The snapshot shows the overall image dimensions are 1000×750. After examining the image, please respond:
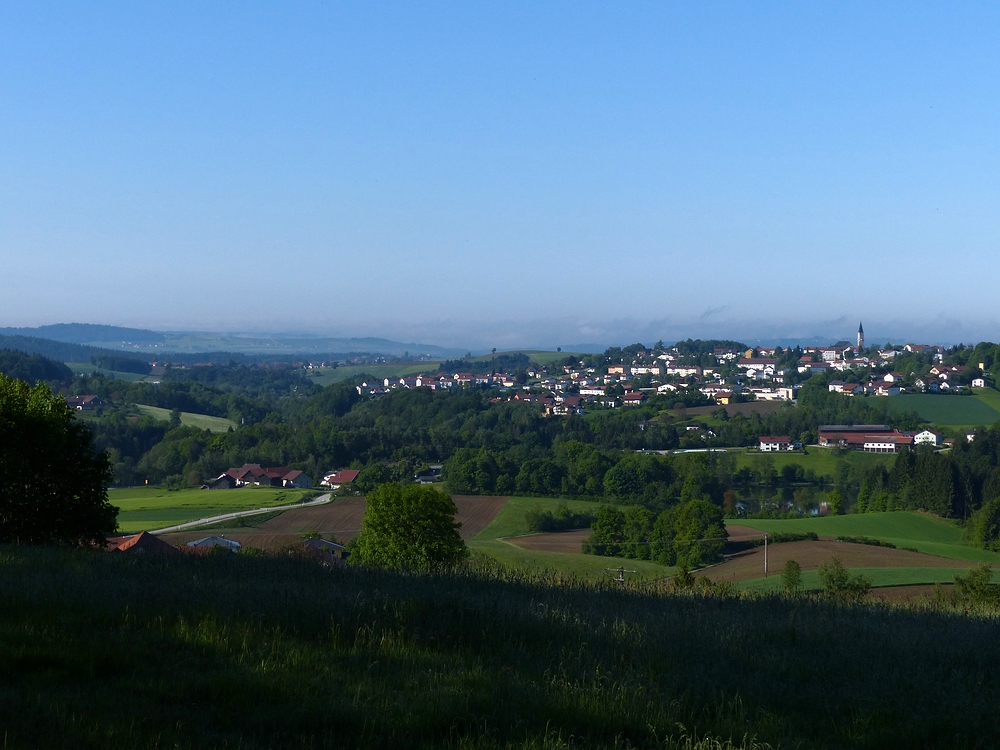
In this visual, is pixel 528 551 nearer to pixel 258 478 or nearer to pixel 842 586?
pixel 842 586

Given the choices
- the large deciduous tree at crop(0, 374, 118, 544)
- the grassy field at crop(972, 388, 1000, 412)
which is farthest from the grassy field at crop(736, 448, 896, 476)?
the large deciduous tree at crop(0, 374, 118, 544)

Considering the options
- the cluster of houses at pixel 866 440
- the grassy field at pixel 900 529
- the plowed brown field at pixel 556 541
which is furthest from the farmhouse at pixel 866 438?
the plowed brown field at pixel 556 541

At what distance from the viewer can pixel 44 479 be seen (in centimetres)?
1725

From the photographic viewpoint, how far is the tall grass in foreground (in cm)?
415

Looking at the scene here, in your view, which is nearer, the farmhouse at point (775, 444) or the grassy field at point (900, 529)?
the grassy field at point (900, 529)

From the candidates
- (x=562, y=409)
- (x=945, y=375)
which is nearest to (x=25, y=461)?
(x=562, y=409)

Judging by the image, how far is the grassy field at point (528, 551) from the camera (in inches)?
1447

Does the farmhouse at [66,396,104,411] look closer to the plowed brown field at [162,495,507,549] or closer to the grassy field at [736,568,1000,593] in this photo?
the plowed brown field at [162,495,507,549]

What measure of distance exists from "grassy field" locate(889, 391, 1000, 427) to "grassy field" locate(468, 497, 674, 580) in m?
55.3

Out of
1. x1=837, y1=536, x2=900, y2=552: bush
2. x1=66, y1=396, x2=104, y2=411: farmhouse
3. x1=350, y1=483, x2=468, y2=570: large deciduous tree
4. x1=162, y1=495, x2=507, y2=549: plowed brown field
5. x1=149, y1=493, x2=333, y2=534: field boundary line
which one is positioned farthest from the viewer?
x1=66, y1=396, x2=104, y2=411: farmhouse

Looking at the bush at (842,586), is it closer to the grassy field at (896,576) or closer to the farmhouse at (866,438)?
the grassy field at (896,576)

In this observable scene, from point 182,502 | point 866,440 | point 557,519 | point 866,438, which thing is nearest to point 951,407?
point 866,438

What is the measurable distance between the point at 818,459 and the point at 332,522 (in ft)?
168

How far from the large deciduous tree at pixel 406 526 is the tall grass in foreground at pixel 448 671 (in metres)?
22.1
